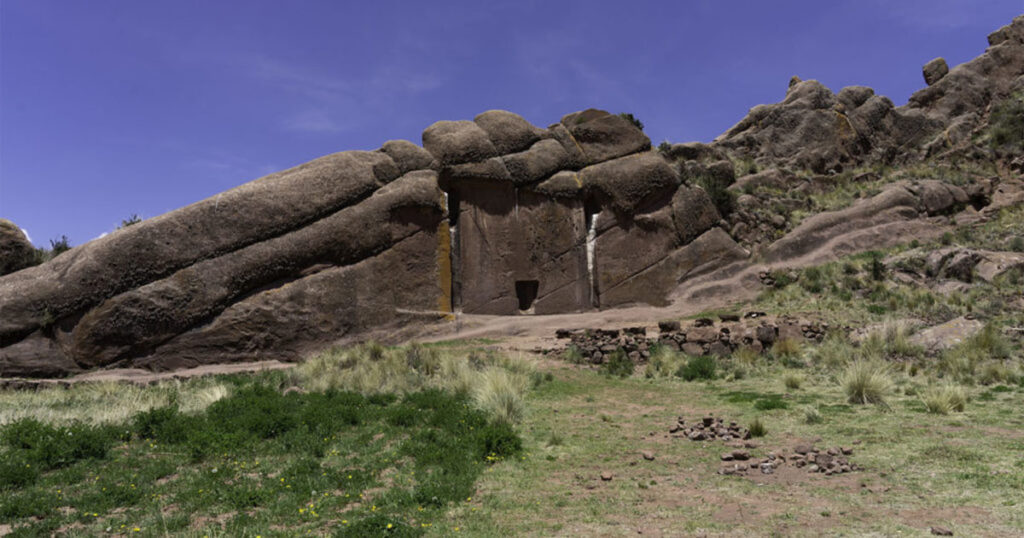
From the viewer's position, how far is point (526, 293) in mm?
26328

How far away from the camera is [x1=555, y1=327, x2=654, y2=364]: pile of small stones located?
17703 mm

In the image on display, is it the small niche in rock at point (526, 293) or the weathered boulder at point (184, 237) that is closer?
the weathered boulder at point (184, 237)

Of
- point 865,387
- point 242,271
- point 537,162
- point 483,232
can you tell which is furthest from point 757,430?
point 537,162

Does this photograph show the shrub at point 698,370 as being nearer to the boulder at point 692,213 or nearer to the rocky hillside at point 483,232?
the rocky hillside at point 483,232

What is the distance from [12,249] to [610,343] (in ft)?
74.0

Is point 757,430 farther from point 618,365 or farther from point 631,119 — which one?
point 631,119

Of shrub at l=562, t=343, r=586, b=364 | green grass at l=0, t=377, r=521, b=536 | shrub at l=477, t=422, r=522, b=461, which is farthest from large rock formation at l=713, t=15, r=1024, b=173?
green grass at l=0, t=377, r=521, b=536

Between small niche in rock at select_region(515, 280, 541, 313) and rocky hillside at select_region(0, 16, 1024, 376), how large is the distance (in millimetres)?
231

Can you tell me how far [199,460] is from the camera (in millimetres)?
8523

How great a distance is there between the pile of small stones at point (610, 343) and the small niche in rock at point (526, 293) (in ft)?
22.7

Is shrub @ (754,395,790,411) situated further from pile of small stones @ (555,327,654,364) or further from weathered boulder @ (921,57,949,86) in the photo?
weathered boulder @ (921,57,949,86)

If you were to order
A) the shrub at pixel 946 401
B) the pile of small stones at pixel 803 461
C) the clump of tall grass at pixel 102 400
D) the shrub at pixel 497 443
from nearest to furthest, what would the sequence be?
1. the pile of small stones at pixel 803 461
2. the shrub at pixel 497 443
3. the shrub at pixel 946 401
4. the clump of tall grass at pixel 102 400

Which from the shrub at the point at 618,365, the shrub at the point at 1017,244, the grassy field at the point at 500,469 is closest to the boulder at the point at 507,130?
the shrub at the point at 618,365

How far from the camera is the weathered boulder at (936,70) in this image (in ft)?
128
